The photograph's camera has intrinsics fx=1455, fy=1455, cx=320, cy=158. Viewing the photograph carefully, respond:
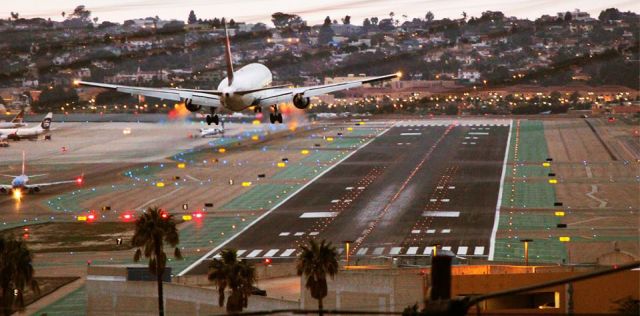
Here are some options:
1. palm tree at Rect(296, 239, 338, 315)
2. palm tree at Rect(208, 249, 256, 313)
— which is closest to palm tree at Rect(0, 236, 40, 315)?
palm tree at Rect(208, 249, 256, 313)

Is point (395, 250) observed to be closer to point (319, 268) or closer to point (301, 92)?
point (301, 92)

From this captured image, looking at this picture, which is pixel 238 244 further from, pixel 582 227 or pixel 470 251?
pixel 582 227

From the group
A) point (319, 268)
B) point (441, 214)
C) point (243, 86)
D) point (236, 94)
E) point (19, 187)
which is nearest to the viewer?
point (319, 268)

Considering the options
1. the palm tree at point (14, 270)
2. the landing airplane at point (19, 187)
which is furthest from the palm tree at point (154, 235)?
the landing airplane at point (19, 187)

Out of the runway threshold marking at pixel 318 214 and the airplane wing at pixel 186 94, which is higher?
the airplane wing at pixel 186 94

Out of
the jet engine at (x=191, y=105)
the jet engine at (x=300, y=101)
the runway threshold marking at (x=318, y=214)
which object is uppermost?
the jet engine at (x=300, y=101)

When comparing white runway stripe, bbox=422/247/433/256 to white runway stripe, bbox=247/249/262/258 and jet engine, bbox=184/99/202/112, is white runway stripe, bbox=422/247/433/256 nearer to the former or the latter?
white runway stripe, bbox=247/249/262/258

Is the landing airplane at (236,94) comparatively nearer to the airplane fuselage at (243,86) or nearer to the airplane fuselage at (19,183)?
the airplane fuselage at (243,86)

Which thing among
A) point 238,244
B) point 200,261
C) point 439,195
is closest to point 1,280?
point 200,261

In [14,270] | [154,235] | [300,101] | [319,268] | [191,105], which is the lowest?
[14,270]

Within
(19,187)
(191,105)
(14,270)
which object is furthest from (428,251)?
(19,187)
